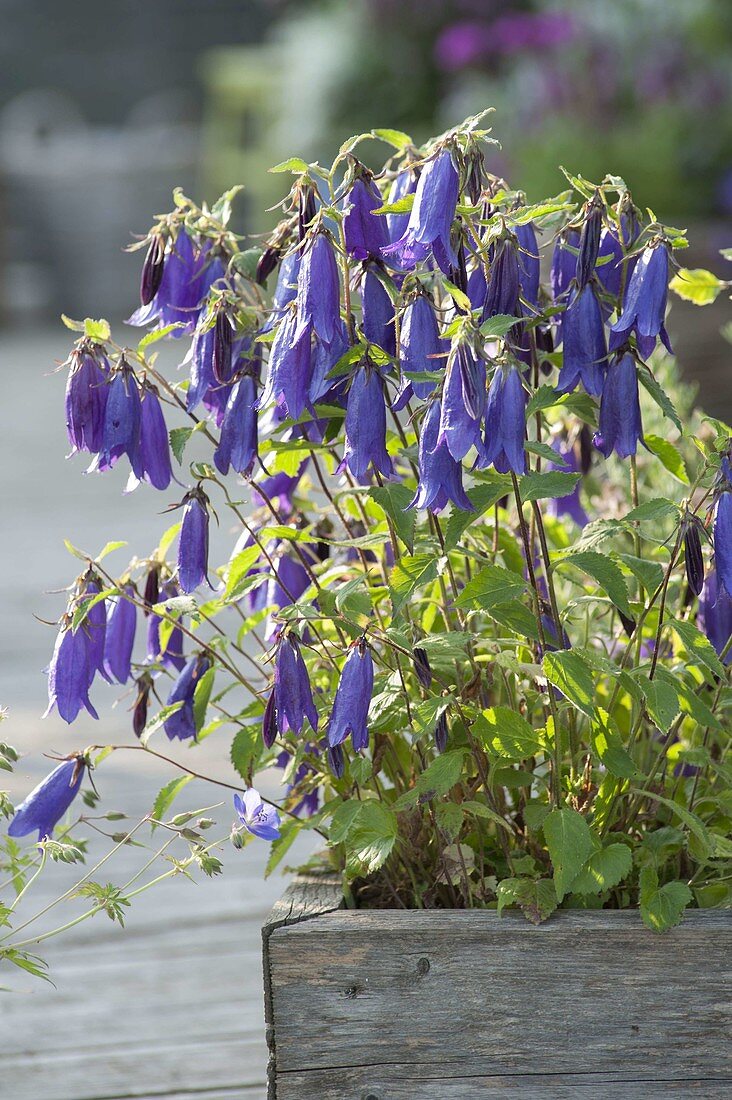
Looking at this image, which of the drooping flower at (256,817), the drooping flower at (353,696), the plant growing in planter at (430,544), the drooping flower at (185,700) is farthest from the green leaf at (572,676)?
the drooping flower at (185,700)

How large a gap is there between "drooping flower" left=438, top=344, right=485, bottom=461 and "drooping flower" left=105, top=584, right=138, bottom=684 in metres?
0.35

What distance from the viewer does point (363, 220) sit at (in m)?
0.97

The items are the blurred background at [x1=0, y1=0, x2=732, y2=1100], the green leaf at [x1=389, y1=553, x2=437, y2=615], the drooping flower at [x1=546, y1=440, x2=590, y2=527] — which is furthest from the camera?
the blurred background at [x1=0, y1=0, x2=732, y2=1100]

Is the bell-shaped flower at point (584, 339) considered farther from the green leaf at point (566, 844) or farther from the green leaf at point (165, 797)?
the green leaf at point (165, 797)

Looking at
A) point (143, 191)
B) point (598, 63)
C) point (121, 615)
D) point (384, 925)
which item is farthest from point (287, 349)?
point (143, 191)

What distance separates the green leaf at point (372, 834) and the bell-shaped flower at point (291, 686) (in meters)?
0.10

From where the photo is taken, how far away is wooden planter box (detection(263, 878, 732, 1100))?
1.03 meters

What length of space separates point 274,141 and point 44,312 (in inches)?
66.8

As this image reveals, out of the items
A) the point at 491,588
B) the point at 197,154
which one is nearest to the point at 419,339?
the point at 491,588

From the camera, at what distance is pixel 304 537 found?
1.08 metres

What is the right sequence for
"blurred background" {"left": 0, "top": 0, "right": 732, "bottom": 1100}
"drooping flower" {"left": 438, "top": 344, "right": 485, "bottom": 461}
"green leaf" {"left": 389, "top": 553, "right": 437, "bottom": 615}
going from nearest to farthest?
"drooping flower" {"left": 438, "top": 344, "right": 485, "bottom": 461}, "green leaf" {"left": 389, "top": 553, "right": 437, "bottom": 615}, "blurred background" {"left": 0, "top": 0, "right": 732, "bottom": 1100}

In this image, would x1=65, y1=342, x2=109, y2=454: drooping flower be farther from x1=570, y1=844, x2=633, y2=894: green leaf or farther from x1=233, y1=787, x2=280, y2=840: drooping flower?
x1=570, y1=844, x2=633, y2=894: green leaf

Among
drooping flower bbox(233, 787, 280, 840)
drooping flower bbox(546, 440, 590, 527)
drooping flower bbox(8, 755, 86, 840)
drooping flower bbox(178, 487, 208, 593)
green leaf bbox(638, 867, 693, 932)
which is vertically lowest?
green leaf bbox(638, 867, 693, 932)

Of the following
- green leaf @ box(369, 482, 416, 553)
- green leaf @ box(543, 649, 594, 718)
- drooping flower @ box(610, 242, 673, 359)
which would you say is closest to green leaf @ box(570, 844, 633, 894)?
green leaf @ box(543, 649, 594, 718)
